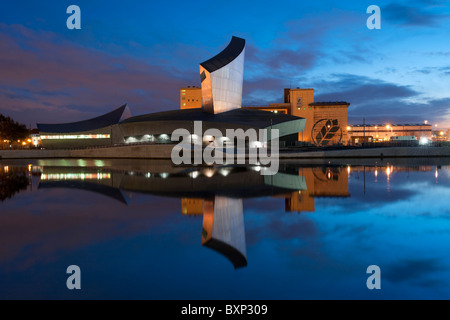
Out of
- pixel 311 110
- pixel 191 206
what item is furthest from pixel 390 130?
pixel 191 206

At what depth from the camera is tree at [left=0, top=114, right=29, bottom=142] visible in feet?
225

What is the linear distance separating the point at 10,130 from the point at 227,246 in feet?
252

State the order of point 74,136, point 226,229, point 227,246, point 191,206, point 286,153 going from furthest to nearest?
point 74,136 < point 286,153 < point 191,206 < point 226,229 < point 227,246

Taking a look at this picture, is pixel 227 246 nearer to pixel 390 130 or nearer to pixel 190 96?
pixel 190 96

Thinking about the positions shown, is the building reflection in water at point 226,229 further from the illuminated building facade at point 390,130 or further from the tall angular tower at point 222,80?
the illuminated building facade at point 390,130

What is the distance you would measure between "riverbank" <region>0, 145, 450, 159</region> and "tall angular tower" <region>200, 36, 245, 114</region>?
40.2 ft

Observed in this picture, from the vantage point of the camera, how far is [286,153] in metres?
41.2

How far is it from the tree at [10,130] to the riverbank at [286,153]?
14.6 metres

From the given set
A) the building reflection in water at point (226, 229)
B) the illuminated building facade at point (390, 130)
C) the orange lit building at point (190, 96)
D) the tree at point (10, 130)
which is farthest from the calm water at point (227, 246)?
the illuminated building facade at point (390, 130)

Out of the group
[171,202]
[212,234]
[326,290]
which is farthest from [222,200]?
[326,290]

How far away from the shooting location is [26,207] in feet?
38.9

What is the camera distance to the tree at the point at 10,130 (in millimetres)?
68550

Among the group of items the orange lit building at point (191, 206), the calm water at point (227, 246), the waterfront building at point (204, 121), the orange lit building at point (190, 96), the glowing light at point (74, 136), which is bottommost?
the calm water at point (227, 246)
